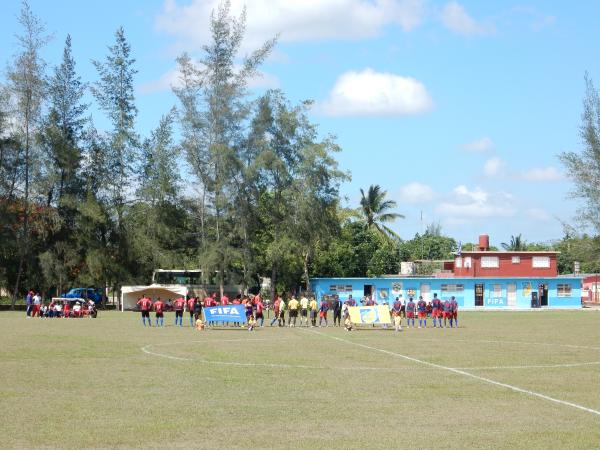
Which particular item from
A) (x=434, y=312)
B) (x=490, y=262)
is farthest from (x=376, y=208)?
(x=434, y=312)

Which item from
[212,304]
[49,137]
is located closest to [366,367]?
[212,304]

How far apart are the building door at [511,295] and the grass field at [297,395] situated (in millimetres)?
51744

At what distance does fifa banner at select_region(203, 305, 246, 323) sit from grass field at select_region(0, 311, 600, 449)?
1267cm

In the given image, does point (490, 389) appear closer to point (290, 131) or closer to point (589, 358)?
point (589, 358)

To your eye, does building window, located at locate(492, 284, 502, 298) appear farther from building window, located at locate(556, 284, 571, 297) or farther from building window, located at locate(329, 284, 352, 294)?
building window, located at locate(329, 284, 352, 294)

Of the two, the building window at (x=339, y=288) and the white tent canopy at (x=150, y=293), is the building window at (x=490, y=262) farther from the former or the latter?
the white tent canopy at (x=150, y=293)

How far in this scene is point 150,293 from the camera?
7112 cm

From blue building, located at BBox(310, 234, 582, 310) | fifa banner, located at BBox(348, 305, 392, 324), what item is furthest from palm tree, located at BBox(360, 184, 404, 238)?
fifa banner, located at BBox(348, 305, 392, 324)

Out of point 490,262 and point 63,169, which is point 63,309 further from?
point 490,262

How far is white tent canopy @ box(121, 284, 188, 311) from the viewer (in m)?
70.5

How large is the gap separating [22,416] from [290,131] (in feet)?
207

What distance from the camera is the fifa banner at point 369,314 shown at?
4334 cm

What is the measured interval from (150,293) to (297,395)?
55.9 m

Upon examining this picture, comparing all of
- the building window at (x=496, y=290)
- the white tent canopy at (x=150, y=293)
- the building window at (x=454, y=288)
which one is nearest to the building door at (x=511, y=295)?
the building window at (x=496, y=290)
